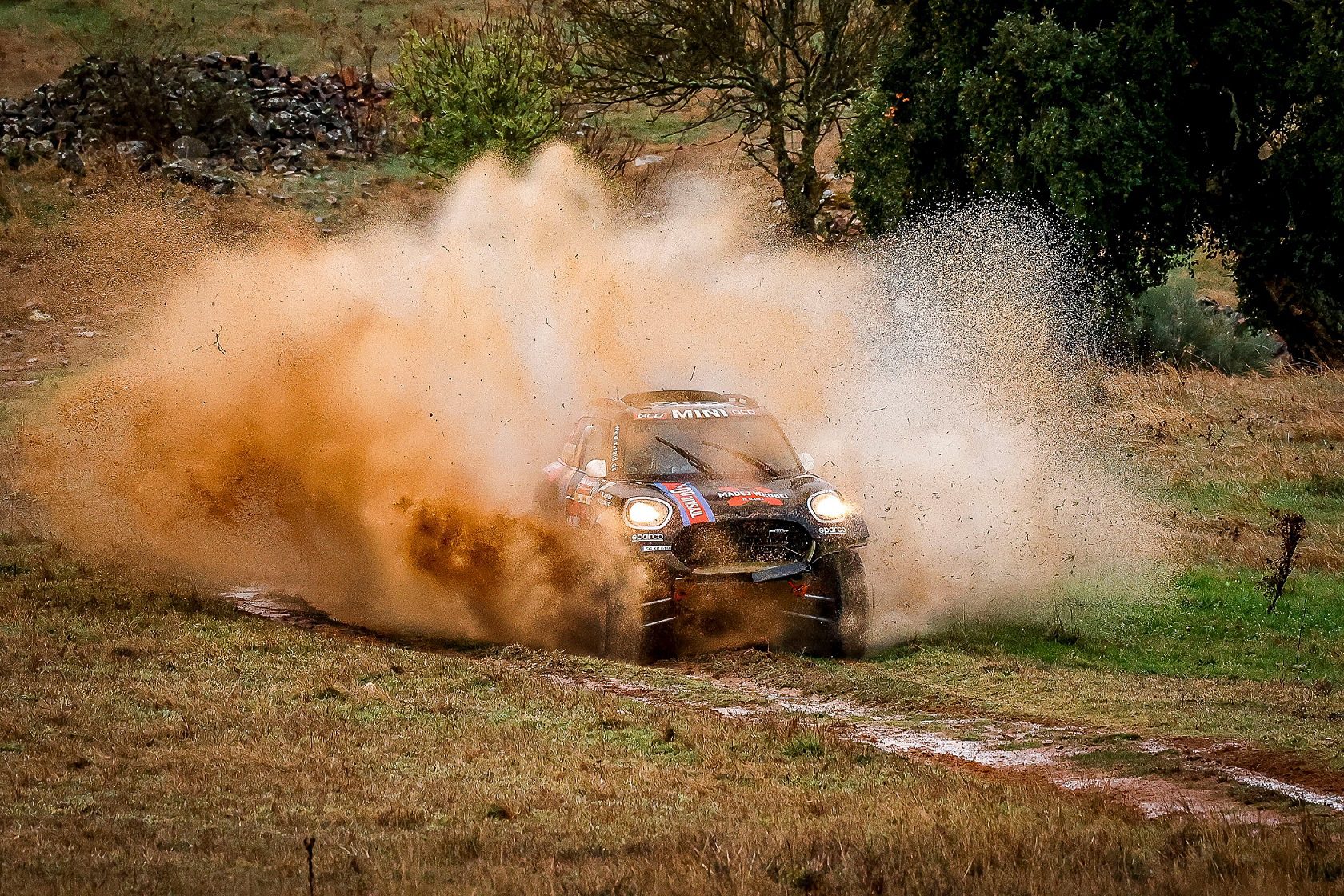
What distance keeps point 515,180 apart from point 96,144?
23609 mm

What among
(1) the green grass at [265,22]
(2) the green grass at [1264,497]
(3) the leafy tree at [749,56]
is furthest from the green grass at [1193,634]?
Result: (1) the green grass at [265,22]

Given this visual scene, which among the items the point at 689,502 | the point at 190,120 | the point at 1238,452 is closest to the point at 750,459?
the point at 689,502

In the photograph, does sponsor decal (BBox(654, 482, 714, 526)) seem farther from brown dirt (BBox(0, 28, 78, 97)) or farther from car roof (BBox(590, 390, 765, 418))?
brown dirt (BBox(0, 28, 78, 97))

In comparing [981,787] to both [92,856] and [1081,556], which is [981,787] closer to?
[92,856]

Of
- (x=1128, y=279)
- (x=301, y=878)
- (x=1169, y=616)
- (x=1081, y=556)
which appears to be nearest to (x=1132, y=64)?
(x=1128, y=279)

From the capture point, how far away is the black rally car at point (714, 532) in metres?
11.8

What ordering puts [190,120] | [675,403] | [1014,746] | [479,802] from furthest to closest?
1. [190,120]
2. [675,403]
3. [1014,746]
4. [479,802]

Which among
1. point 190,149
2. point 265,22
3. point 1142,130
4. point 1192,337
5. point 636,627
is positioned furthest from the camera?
point 265,22

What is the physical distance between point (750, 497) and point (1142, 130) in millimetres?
11679

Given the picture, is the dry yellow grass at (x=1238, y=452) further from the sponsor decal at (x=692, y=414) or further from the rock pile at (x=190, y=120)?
the rock pile at (x=190, y=120)

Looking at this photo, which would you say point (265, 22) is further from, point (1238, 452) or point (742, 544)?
point (742, 544)

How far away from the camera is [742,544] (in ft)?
38.9

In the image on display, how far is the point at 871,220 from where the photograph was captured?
25.5 m

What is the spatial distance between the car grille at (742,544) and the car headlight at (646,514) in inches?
7.9
